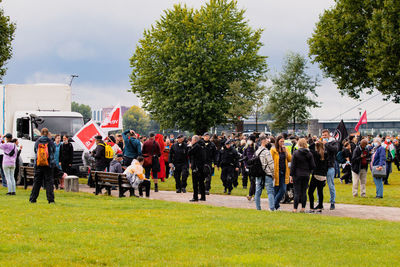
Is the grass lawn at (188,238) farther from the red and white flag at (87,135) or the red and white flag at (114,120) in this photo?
the red and white flag at (114,120)

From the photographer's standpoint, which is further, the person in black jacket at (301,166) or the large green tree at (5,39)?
the large green tree at (5,39)

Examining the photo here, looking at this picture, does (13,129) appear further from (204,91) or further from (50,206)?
(204,91)

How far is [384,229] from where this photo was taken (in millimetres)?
10500

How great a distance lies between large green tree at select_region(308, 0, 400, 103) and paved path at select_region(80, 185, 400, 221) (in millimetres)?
19736

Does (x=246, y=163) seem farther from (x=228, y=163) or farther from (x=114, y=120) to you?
(x=114, y=120)

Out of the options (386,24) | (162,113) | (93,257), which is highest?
(386,24)

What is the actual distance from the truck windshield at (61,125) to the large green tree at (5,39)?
53.7 feet

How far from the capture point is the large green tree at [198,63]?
4903cm

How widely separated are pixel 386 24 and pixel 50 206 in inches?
1018

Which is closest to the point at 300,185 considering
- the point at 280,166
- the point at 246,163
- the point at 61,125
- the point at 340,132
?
the point at 280,166

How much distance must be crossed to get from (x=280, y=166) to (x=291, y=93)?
49.9m

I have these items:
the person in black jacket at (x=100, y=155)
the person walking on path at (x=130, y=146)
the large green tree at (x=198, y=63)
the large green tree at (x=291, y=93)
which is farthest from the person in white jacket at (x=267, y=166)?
the large green tree at (x=291, y=93)

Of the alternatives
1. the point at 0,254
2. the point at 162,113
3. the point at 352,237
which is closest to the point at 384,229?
the point at 352,237

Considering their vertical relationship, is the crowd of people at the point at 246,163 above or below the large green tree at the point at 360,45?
below
